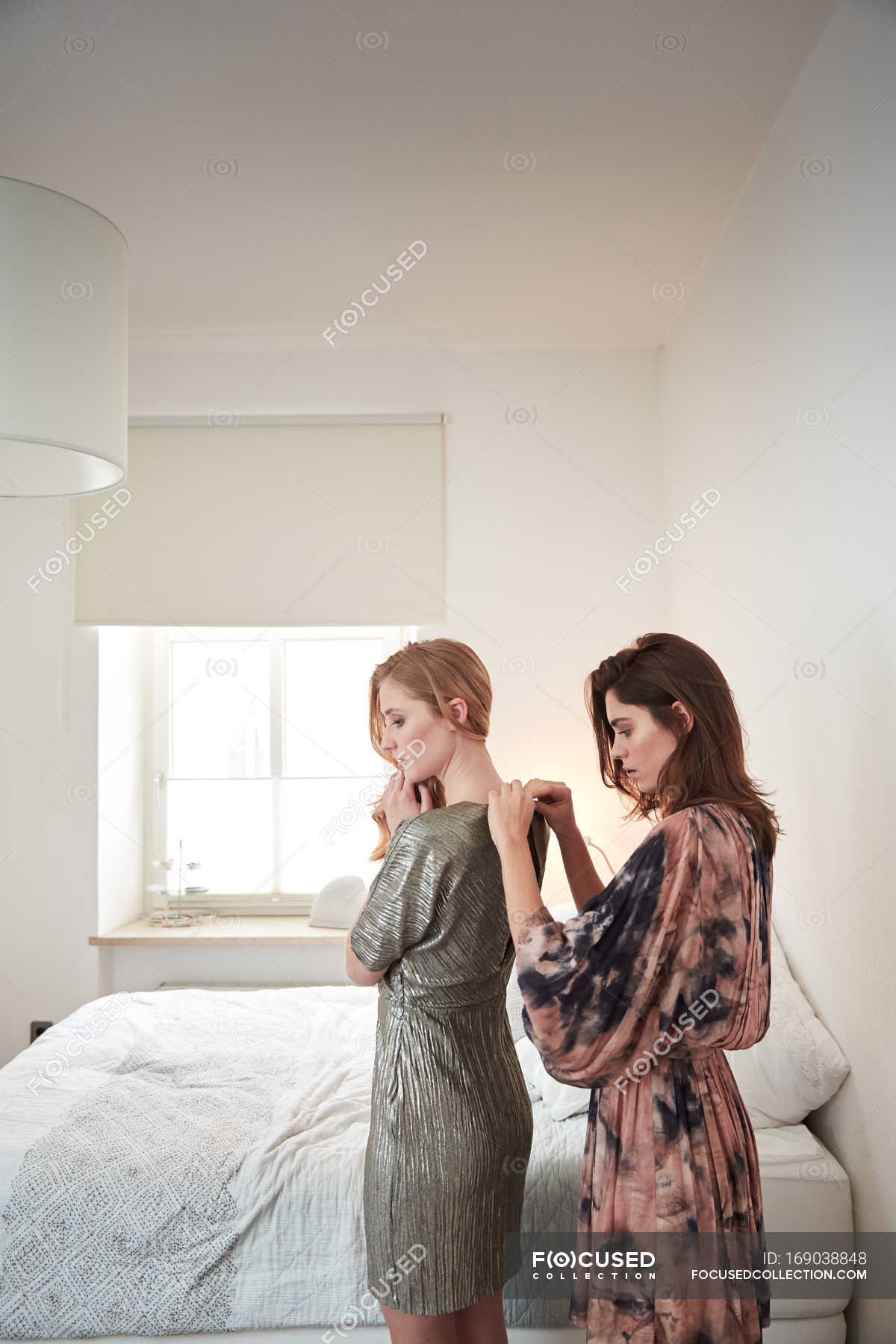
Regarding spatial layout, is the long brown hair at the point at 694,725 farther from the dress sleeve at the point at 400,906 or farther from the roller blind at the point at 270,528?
the roller blind at the point at 270,528

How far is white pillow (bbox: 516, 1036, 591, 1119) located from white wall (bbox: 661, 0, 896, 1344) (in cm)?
54

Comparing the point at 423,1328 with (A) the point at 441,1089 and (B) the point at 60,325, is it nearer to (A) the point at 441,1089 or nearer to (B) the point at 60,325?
(A) the point at 441,1089

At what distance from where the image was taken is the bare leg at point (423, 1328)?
1375 mm

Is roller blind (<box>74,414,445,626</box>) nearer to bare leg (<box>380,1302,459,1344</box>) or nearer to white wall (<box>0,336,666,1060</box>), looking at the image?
white wall (<box>0,336,666,1060</box>)

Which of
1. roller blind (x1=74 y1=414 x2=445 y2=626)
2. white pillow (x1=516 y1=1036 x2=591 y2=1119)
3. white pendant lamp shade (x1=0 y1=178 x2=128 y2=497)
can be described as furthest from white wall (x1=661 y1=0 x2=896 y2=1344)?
white pendant lamp shade (x1=0 y1=178 x2=128 y2=497)

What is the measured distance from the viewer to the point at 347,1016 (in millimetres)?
2963

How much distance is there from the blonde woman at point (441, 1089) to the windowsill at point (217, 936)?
92.0 inches

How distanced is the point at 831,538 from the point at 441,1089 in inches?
54.0

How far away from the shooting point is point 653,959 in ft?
4.03

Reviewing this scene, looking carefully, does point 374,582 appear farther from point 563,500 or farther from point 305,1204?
point 305,1204

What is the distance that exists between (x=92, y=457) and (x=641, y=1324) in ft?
5.96

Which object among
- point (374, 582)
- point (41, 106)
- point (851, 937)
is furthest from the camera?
point (374, 582)

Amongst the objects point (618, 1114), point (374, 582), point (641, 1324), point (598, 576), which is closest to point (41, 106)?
point (374, 582)

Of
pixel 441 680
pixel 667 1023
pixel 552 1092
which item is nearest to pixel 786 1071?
pixel 552 1092
